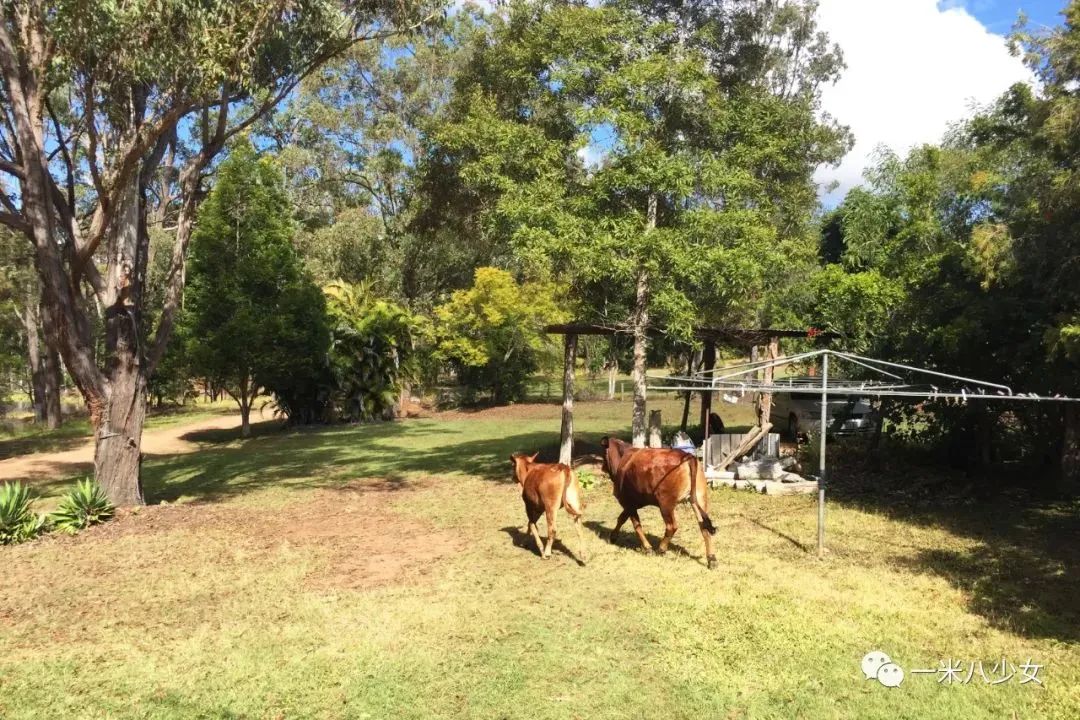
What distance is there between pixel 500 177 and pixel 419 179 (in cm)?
417

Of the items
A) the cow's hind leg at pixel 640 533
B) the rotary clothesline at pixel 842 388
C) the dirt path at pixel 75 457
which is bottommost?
the dirt path at pixel 75 457

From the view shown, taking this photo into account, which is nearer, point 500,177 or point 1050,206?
point 1050,206

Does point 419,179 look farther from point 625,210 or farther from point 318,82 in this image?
point 318,82

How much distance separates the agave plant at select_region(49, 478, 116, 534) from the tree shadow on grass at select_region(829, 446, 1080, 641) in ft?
36.2

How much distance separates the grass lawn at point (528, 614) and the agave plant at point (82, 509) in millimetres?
315

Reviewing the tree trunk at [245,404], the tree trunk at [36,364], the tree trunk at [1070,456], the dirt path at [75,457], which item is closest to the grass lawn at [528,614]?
the tree trunk at [1070,456]

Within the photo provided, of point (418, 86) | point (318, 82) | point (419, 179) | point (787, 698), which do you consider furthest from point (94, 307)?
point (787, 698)

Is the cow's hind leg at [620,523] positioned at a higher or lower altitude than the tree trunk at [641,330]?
lower

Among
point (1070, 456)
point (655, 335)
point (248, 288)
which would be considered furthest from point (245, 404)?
point (1070, 456)

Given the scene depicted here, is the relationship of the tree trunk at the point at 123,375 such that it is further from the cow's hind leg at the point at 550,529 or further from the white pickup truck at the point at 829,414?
the white pickup truck at the point at 829,414

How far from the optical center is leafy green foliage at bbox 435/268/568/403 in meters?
31.3

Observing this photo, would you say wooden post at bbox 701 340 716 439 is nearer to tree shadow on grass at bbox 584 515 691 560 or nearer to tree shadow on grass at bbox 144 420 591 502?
tree shadow on grass at bbox 144 420 591 502

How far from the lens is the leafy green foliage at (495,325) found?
103ft

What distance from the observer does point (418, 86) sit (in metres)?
33.3
